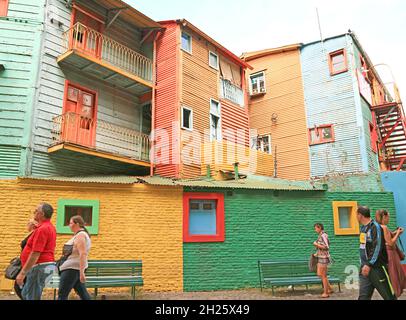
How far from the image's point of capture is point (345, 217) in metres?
11.1

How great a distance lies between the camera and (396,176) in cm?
1191

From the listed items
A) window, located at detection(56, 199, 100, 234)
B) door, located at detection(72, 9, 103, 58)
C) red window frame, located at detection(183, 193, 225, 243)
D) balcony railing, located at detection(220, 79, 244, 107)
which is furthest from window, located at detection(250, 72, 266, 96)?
window, located at detection(56, 199, 100, 234)

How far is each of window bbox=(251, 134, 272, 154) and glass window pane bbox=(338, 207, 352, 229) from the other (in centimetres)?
770

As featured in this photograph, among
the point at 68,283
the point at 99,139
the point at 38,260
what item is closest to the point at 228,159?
the point at 99,139

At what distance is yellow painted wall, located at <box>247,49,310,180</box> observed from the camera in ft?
57.4

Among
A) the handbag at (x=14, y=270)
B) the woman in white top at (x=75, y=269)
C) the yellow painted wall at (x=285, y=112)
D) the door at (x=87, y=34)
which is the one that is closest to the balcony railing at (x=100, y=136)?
the door at (x=87, y=34)

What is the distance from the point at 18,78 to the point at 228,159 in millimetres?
8129

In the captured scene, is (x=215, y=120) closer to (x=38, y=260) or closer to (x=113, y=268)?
(x=113, y=268)

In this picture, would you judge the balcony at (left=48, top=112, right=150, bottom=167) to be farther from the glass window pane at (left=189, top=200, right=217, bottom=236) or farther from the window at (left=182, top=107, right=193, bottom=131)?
the glass window pane at (left=189, top=200, right=217, bottom=236)

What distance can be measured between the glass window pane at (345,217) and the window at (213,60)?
8.96 metres

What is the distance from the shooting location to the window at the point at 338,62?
16763 millimetres

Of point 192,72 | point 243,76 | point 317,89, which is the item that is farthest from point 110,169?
point 317,89

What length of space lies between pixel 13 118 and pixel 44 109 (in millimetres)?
945
